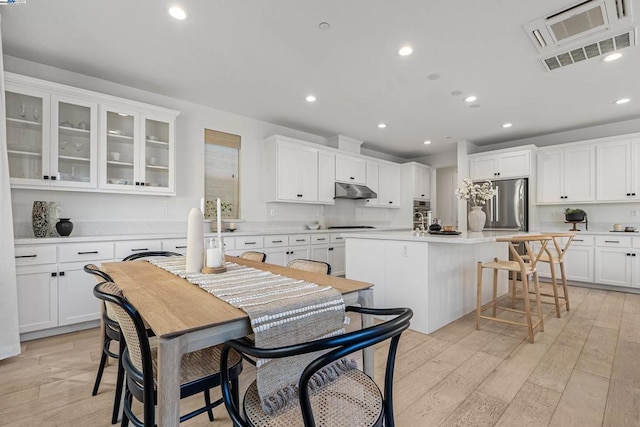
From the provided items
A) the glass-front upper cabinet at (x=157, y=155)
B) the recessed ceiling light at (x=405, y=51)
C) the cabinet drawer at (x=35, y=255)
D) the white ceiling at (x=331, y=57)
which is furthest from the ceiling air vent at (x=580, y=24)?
the cabinet drawer at (x=35, y=255)

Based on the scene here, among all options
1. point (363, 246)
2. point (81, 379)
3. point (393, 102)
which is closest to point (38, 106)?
point (81, 379)

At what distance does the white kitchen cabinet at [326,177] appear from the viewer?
16.7ft

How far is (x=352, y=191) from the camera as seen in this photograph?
5.39 meters

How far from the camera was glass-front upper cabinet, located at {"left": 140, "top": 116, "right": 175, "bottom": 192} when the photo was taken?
11.2 ft

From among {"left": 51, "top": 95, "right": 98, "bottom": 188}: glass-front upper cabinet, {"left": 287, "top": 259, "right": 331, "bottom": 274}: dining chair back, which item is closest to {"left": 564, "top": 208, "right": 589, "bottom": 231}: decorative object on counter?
{"left": 287, "top": 259, "right": 331, "bottom": 274}: dining chair back

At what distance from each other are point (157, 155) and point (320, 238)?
253cm

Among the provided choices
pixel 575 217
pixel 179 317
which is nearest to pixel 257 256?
pixel 179 317

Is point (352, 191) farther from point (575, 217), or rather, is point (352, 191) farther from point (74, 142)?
point (74, 142)

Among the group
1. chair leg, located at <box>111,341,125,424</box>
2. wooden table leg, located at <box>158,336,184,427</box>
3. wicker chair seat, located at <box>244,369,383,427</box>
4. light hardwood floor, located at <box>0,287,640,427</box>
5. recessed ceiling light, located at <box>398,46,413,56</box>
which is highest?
recessed ceiling light, located at <box>398,46,413,56</box>

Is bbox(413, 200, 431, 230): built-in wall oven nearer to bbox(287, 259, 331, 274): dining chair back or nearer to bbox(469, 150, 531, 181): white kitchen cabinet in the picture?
bbox(469, 150, 531, 181): white kitchen cabinet

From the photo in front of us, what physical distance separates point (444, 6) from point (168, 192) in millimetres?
3270

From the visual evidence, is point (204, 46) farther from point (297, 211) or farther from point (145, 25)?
point (297, 211)

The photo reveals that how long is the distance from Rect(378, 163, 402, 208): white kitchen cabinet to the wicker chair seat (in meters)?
5.46

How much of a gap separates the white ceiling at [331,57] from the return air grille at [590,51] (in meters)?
0.12
